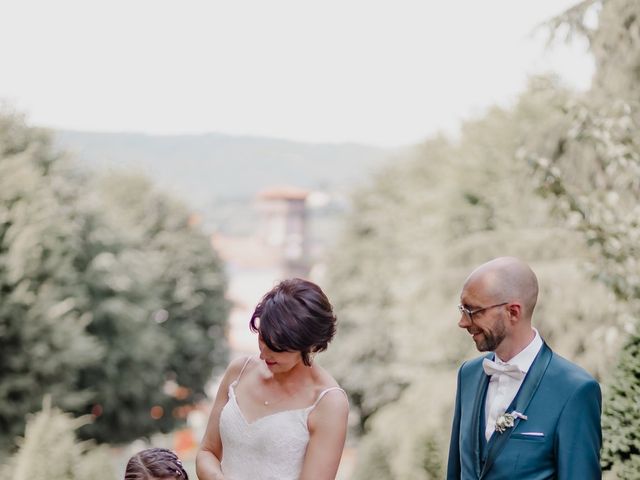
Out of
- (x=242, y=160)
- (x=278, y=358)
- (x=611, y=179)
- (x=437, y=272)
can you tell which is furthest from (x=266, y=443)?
(x=242, y=160)

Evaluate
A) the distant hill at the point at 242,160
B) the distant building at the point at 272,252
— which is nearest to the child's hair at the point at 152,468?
the distant building at the point at 272,252

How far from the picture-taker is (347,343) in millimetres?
36844

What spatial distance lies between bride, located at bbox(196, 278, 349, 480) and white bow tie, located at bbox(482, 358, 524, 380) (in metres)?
0.51

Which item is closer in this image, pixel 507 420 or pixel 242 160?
pixel 507 420

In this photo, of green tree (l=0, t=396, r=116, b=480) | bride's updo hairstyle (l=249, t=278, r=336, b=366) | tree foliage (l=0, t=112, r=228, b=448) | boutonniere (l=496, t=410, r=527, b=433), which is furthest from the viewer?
tree foliage (l=0, t=112, r=228, b=448)

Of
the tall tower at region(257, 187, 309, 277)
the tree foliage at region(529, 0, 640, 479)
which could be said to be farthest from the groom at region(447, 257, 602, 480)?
the tall tower at region(257, 187, 309, 277)

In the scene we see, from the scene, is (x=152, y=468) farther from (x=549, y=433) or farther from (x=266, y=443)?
(x=549, y=433)

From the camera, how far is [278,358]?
3.44 m

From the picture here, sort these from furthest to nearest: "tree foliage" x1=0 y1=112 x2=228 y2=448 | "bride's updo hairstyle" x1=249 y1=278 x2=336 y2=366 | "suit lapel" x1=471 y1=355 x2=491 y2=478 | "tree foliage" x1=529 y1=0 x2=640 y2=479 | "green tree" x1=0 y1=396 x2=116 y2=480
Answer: "tree foliage" x1=0 y1=112 x2=228 y2=448
"green tree" x1=0 y1=396 x2=116 y2=480
"tree foliage" x1=529 y1=0 x2=640 y2=479
"suit lapel" x1=471 y1=355 x2=491 y2=478
"bride's updo hairstyle" x1=249 y1=278 x2=336 y2=366

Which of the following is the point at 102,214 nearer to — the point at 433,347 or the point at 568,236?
the point at 433,347

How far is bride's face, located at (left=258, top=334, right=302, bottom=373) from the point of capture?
3426mm

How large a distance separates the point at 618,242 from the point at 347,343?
93.3 feet

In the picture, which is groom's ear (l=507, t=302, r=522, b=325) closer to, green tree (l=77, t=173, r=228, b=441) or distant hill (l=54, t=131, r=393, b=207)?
green tree (l=77, t=173, r=228, b=441)

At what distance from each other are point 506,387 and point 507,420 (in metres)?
0.15
